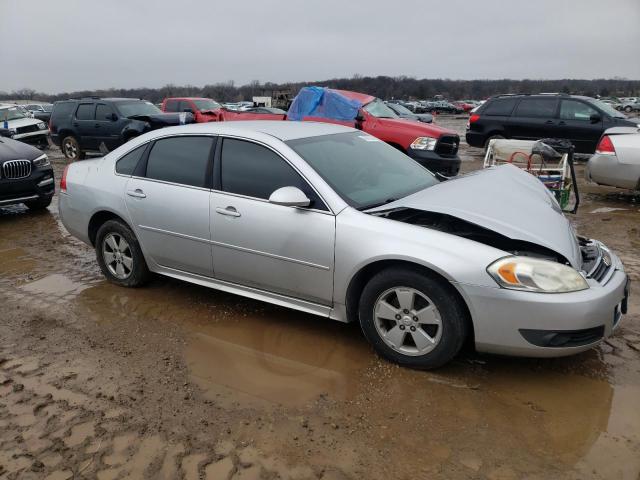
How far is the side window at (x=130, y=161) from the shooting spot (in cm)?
462

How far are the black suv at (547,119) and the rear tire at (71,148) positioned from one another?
1092 cm

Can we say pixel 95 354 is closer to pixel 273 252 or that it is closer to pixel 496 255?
pixel 273 252

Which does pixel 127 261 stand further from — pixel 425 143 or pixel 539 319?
pixel 425 143

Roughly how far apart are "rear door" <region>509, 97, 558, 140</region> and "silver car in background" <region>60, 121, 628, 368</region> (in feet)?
28.1

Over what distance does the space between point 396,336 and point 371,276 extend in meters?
0.42

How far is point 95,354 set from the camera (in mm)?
3711

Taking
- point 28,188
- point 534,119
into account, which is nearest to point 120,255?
point 28,188

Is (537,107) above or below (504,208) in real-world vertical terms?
below

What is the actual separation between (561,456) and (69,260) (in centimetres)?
529

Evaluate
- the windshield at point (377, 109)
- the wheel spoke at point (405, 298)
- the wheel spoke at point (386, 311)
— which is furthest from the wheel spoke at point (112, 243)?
the windshield at point (377, 109)

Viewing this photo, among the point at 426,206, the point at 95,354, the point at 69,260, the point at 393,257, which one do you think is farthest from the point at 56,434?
the point at 69,260

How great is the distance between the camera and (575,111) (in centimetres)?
1221

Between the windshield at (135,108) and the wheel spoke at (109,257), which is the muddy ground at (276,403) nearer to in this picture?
the wheel spoke at (109,257)

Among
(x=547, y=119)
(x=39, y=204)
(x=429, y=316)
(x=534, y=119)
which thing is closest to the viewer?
(x=429, y=316)
